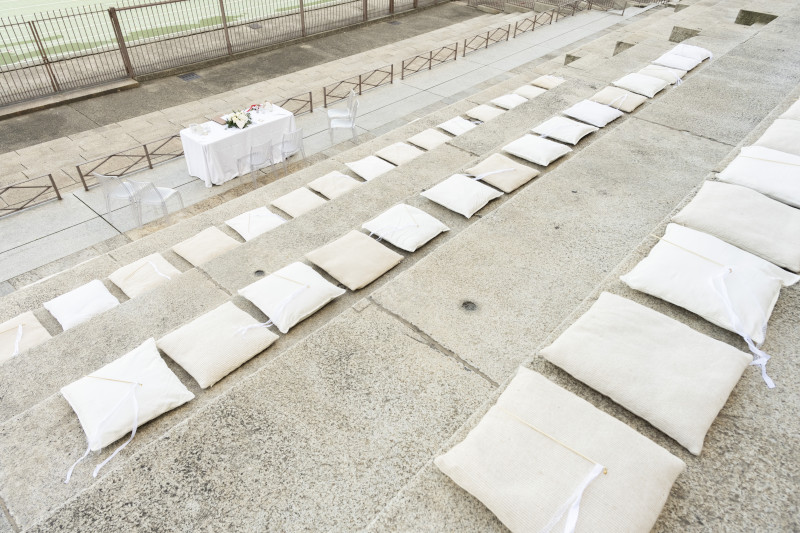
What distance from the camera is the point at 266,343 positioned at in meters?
3.66

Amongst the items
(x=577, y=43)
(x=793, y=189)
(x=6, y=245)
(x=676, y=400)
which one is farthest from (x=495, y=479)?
(x=577, y=43)

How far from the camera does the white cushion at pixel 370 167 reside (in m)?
7.49

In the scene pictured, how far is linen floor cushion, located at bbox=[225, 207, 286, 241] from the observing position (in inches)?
247

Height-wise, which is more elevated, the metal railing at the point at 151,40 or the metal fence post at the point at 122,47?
the metal fence post at the point at 122,47

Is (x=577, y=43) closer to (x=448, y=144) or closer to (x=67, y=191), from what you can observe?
(x=448, y=144)

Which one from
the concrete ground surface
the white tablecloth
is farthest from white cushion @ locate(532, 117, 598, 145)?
the white tablecloth

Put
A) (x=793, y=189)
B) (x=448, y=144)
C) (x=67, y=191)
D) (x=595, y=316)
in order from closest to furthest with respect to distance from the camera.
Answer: (x=595, y=316) < (x=793, y=189) < (x=448, y=144) < (x=67, y=191)

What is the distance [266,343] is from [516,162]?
150 inches

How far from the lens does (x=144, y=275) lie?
564cm

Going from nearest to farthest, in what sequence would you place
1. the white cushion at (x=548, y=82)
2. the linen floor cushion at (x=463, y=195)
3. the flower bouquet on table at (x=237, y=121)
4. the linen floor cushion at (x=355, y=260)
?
the linen floor cushion at (x=355, y=260)
the linen floor cushion at (x=463, y=195)
the flower bouquet on table at (x=237, y=121)
the white cushion at (x=548, y=82)

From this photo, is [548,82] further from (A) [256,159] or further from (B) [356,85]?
(A) [256,159]

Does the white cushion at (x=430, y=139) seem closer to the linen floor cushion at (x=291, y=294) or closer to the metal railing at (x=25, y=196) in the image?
the linen floor cushion at (x=291, y=294)

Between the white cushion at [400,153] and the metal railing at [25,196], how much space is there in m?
5.64

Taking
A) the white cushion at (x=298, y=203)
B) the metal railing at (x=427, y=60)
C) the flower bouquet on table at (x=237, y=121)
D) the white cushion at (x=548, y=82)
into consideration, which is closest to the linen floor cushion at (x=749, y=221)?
the white cushion at (x=298, y=203)
